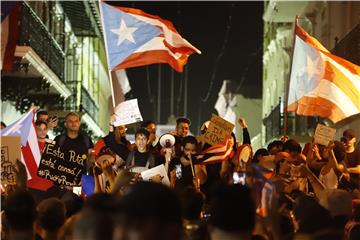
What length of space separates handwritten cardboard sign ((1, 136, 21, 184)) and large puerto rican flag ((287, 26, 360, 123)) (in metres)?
4.97

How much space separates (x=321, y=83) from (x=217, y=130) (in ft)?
6.97

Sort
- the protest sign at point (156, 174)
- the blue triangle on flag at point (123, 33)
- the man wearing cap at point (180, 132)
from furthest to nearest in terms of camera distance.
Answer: the blue triangle on flag at point (123, 33)
the man wearing cap at point (180, 132)
the protest sign at point (156, 174)

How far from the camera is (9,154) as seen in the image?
8.97 metres

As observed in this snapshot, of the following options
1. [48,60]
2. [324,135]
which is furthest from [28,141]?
[48,60]

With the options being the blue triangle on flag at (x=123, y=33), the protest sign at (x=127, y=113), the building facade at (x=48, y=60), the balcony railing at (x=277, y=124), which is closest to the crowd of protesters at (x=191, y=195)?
the protest sign at (x=127, y=113)

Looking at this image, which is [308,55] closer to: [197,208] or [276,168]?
[276,168]

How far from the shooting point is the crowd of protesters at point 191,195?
3.77m

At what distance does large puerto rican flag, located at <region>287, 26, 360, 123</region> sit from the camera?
40.2 feet

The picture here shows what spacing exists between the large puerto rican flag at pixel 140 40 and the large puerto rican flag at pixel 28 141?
10.1 ft

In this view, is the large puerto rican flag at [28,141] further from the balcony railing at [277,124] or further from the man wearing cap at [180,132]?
the balcony railing at [277,124]

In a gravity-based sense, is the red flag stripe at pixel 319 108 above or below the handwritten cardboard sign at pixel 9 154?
above

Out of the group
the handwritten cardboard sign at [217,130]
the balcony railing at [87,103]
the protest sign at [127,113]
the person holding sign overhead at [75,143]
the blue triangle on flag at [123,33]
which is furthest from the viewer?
the balcony railing at [87,103]

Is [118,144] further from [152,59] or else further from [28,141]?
[152,59]

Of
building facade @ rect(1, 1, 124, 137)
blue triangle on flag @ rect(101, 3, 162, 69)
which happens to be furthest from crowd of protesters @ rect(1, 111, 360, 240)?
building facade @ rect(1, 1, 124, 137)
